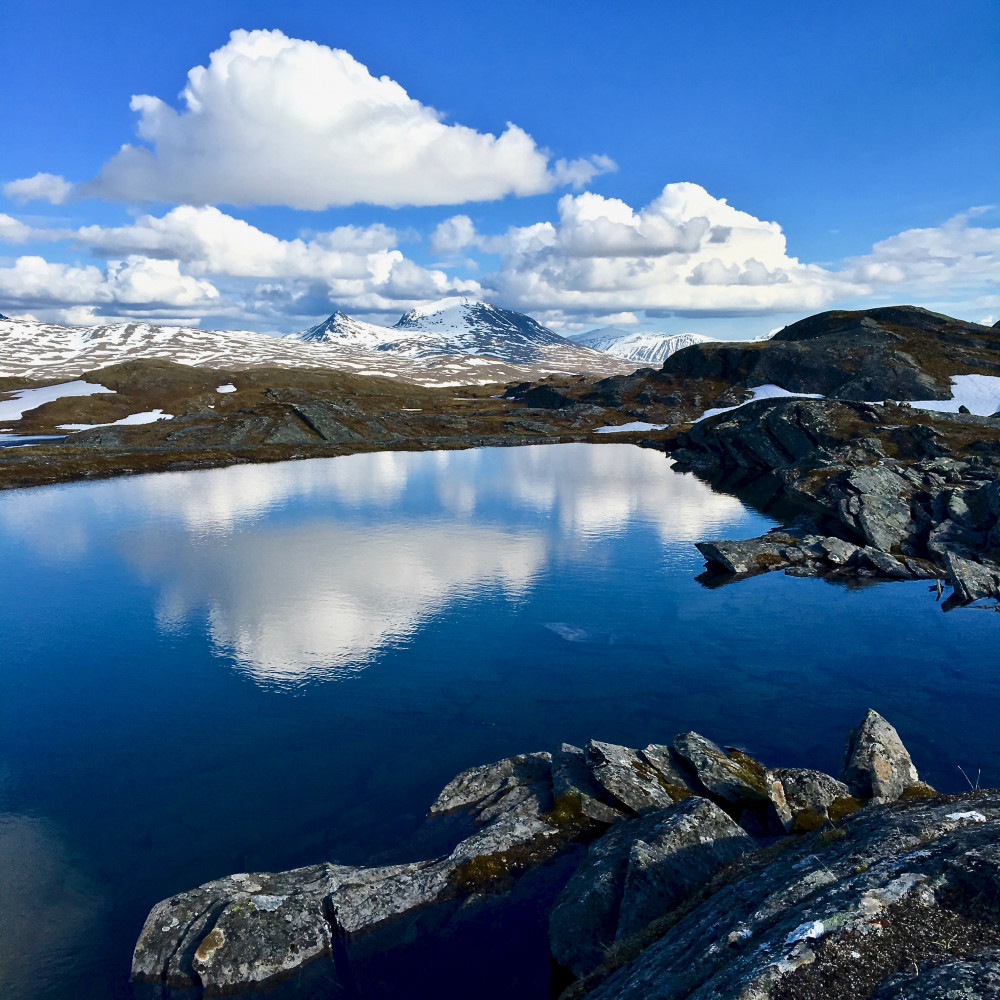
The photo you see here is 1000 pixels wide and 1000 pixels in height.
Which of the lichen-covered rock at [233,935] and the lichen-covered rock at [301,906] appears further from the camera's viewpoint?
the lichen-covered rock at [301,906]

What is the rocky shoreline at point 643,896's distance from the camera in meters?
11.8

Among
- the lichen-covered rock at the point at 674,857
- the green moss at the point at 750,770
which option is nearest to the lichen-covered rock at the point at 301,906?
the lichen-covered rock at the point at 674,857

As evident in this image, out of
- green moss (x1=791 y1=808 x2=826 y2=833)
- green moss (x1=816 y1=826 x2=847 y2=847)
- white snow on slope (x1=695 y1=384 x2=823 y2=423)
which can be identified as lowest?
green moss (x1=791 y1=808 x2=826 y2=833)

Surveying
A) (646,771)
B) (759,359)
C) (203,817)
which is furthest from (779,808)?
(759,359)

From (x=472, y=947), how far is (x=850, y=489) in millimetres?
66564

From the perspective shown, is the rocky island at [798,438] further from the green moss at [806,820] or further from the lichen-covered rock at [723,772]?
the green moss at [806,820]

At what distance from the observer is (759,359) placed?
181 metres

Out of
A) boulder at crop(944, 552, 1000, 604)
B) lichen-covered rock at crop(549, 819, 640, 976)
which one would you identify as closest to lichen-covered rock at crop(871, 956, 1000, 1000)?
lichen-covered rock at crop(549, 819, 640, 976)

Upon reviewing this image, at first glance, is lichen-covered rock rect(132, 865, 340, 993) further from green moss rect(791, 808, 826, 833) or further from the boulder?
the boulder

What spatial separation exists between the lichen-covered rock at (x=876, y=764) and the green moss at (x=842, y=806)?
746 mm

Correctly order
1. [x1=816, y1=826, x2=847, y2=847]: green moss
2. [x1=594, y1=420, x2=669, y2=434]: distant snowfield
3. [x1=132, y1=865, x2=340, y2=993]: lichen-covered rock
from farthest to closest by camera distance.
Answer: [x1=594, y1=420, x2=669, y2=434]: distant snowfield
[x1=132, y1=865, x2=340, y2=993]: lichen-covered rock
[x1=816, y1=826, x2=847, y2=847]: green moss

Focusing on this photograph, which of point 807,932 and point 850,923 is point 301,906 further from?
point 850,923

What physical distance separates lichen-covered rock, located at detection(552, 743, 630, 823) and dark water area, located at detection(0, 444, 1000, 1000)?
436cm

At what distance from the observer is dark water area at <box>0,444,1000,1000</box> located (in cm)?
2530
